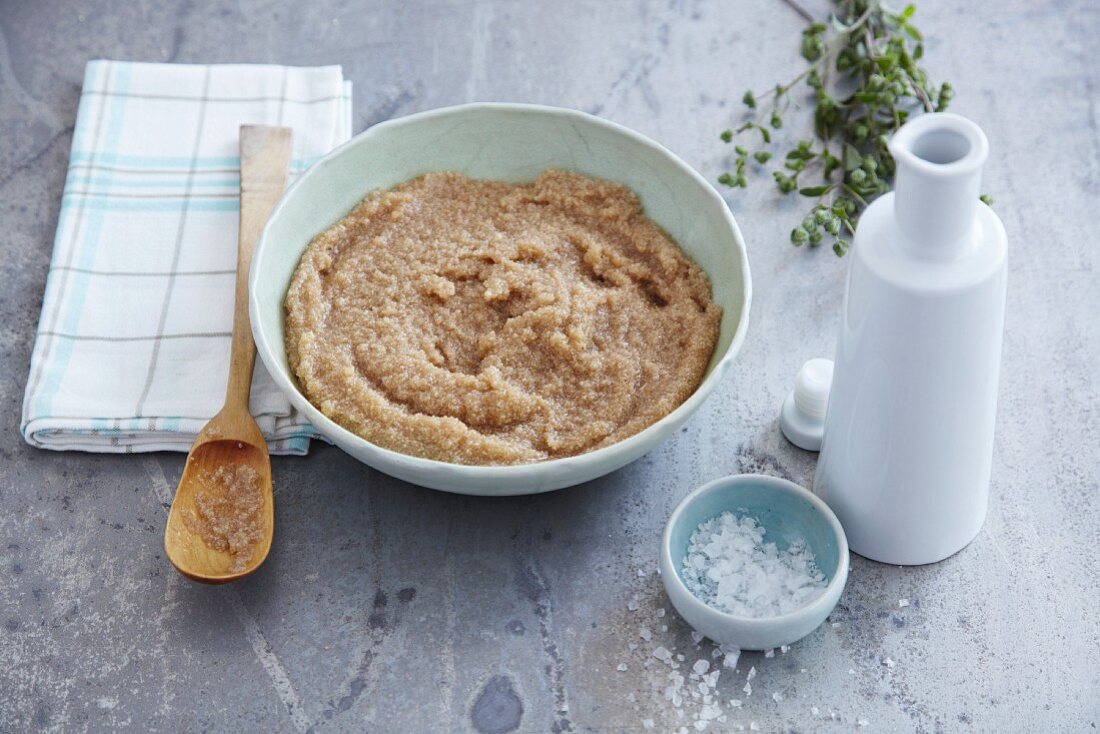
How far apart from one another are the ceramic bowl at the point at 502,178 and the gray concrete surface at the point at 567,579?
161mm

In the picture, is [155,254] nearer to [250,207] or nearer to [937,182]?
[250,207]

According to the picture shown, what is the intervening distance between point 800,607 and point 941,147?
1.96ft

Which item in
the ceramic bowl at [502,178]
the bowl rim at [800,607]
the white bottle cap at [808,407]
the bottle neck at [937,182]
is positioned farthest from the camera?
the white bottle cap at [808,407]

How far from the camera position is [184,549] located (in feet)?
5.23

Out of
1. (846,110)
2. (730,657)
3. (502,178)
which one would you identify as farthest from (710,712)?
(846,110)

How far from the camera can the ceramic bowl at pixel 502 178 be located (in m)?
1.56

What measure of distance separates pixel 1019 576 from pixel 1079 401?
34 cm

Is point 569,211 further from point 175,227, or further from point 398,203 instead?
point 175,227

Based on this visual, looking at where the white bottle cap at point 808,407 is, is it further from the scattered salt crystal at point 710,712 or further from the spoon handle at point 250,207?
the spoon handle at point 250,207

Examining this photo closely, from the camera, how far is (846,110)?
7.18ft

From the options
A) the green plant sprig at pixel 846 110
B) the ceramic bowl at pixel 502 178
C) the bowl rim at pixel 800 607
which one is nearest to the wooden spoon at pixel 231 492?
the ceramic bowl at pixel 502 178

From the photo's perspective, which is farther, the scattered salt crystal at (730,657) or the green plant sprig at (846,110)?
the green plant sprig at (846,110)

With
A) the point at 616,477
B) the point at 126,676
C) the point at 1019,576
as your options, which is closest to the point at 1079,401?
the point at 1019,576

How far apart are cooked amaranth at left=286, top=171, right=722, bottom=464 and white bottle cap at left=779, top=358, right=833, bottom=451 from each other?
0.16 meters
